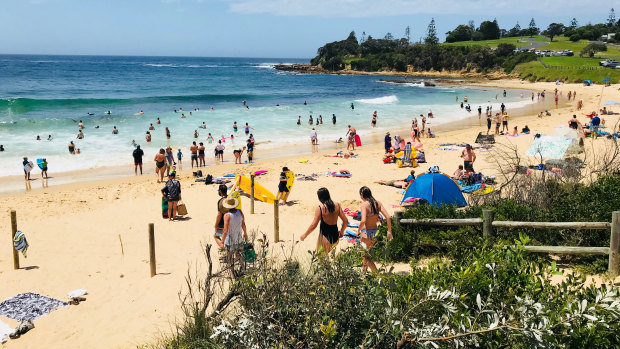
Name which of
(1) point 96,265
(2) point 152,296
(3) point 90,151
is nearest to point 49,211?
(1) point 96,265

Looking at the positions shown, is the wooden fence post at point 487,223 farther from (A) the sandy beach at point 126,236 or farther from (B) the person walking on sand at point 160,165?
(B) the person walking on sand at point 160,165

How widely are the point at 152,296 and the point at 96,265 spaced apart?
2.28 m

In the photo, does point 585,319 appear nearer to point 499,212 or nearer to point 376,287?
point 376,287

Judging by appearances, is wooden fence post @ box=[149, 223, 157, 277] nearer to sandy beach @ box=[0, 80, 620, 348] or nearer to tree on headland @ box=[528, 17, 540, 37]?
sandy beach @ box=[0, 80, 620, 348]

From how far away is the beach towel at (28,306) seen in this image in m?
7.25

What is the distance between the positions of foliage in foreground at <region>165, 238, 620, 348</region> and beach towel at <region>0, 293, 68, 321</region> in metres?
4.41

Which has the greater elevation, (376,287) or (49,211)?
(376,287)

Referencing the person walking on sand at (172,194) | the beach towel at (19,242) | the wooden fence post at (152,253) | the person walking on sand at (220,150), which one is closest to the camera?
the wooden fence post at (152,253)

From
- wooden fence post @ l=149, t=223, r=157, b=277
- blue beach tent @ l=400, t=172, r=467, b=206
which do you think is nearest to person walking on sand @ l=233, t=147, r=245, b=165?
blue beach tent @ l=400, t=172, r=467, b=206

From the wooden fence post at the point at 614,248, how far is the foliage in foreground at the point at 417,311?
224cm

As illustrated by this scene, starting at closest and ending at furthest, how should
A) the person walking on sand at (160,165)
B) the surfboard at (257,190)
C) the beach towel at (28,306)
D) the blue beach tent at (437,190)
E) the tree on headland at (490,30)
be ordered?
1. the beach towel at (28,306)
2. the blue beach tent at (437,190)
3. the surfboard at (257,190)
4. the person walking on sand at (160,165)
5. the tree on headland at (490,30)

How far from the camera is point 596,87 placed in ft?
172

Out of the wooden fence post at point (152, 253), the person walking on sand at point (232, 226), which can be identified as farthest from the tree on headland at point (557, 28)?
the person walking on sand at point (232, 226)

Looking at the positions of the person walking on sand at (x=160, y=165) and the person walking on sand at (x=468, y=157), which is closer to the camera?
the person walking on sand at (x=468, y=157)
